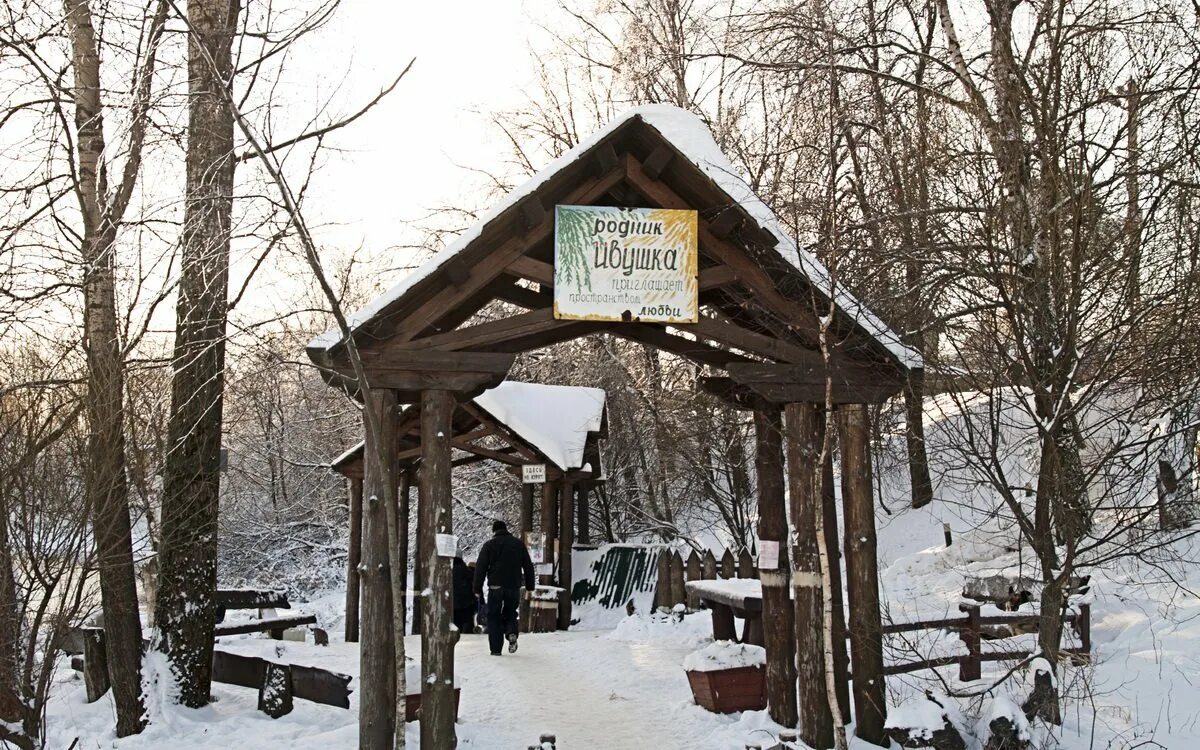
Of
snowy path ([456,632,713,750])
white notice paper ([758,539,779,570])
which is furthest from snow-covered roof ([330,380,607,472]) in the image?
white notice paper ([758,539,779,570])

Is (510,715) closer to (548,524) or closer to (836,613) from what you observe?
(836,613)

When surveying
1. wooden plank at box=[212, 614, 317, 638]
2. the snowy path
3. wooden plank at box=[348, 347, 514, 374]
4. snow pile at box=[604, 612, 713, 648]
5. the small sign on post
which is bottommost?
the snowy path

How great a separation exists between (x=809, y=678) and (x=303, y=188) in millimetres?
5174

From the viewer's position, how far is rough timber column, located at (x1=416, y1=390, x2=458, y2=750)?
7.58 meters

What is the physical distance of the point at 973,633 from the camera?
934 centimetres

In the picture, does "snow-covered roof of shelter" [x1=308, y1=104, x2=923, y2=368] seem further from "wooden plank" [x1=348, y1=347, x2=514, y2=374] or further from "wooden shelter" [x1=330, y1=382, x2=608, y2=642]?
"wooden shelter" [x1=330, y1=382, x2=608, y2=642]

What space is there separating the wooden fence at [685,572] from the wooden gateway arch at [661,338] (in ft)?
24.1

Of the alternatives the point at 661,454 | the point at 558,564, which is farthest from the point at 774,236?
the point at 661,454

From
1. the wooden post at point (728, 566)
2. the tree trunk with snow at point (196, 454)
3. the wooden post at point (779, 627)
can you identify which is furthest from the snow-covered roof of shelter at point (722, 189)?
the wooden post at point (728, 566)

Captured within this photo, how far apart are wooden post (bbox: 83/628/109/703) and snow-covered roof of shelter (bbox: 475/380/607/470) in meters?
6.88

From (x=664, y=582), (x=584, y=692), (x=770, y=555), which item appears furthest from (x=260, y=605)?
A: (x=770, y=555)

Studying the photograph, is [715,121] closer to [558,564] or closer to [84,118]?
[558,564]

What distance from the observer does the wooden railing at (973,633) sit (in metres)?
8.50

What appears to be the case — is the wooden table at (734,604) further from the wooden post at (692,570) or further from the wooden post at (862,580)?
the wooden post at (692,570)
